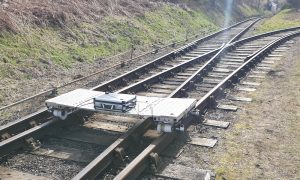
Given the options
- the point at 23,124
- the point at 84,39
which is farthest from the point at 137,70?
the point at 23,124

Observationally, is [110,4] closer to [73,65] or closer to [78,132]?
[73,65]

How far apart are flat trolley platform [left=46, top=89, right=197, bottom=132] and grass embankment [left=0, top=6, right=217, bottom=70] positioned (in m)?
4.56

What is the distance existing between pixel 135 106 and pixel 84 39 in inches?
389

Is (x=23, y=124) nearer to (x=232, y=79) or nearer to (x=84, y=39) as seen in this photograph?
(x=232, y=79)

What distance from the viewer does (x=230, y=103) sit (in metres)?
10.7

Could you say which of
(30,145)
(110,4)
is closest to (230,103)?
(30,145)

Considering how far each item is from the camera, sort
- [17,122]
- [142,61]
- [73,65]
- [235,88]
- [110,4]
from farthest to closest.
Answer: [110,4]
[142,61]
[73,65]
[235,88]
[17,122]

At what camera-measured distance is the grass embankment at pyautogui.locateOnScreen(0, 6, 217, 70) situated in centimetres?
1405

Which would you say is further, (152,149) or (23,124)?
(23,124)

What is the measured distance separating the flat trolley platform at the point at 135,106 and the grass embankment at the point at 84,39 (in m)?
4.56

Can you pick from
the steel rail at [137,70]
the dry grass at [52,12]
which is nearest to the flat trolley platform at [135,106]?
the steel rail at [137,70]

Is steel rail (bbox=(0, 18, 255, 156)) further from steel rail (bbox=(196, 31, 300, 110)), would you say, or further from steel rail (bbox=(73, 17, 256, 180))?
steel rail (bbox=(196, 31, 300, 110))

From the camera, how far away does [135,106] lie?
326 inches

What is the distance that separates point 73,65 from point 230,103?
6795mm
